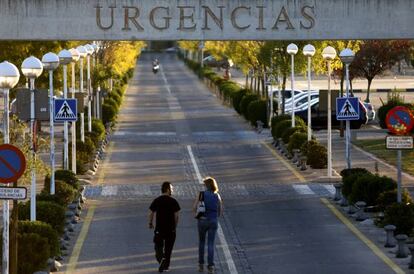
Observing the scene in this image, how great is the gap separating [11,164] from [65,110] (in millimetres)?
12804

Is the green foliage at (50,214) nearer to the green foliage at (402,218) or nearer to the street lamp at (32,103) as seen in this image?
the street lamp at (32,103)

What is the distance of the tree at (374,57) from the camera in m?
56.0

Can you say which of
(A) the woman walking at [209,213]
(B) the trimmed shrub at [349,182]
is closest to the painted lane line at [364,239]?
(B) the trimmed shrub at [349,182]

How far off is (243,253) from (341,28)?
6868 millimetres

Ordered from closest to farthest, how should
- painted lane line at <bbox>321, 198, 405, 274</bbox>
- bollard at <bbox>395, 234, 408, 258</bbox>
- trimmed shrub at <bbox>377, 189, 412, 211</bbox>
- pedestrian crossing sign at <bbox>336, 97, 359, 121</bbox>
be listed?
A: painted lane line at <bbox>321, 198, 405, 274</bbox>, bollard at <bbox>395, 234, 408, 258</bbox>, trimmed shrub at <bbox>377, 189, 412, 211</bbox>, pedestrian crossing sign at <bbox>336, 97, 359, 121</bbox>

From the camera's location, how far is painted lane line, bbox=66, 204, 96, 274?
759 inches

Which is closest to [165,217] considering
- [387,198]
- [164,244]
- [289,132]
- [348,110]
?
[164,244]

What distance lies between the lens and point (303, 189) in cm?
3002

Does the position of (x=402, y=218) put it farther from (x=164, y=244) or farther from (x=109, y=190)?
(x=109, y=190)

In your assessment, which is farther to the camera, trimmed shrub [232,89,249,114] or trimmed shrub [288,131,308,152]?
trimmed shrub [232,89,249,114]

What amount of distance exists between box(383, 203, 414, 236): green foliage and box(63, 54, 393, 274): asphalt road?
29.3 inches

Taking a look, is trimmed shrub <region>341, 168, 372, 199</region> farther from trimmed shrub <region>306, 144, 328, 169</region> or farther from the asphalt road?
trimmed shrub <region>306, 144, 328, 169</region>

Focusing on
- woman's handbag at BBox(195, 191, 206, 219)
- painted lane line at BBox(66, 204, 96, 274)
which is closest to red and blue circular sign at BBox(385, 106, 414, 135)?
woman's handbag at BBox(195, 191, 206, 219)

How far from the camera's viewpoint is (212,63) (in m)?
122
